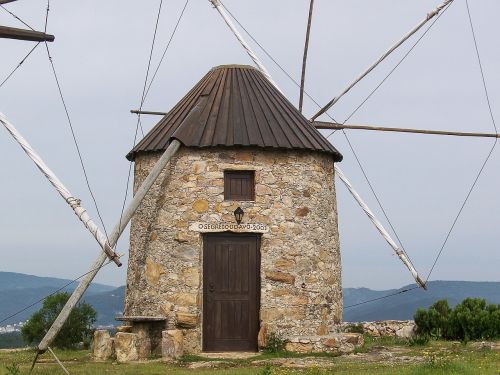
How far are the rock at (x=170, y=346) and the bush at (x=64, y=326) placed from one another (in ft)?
18.2

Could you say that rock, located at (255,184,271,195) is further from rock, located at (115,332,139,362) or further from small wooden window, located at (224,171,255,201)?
rock, located at (115,332,139,362)

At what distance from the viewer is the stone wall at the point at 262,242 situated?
16531 millimetres

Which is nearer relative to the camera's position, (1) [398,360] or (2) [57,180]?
(1) [398,360]

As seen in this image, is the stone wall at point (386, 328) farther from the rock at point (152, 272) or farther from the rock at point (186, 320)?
the rock at point (152, 272)

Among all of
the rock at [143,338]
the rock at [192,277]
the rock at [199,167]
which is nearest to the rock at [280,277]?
the rock at [192,277]

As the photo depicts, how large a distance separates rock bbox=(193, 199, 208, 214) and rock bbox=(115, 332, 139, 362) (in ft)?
8.58

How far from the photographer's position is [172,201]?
1688 centimetres

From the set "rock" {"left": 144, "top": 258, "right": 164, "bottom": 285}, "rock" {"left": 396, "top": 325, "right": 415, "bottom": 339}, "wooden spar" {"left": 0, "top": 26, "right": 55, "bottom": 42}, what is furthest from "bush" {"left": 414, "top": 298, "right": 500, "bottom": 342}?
"wooden spar" {"left": 0, "top": 26, "right": 55, "bottom": 42}

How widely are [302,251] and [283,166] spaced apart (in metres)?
1.66

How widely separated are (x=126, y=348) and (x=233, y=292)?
224cm

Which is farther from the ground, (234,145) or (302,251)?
(234,145)

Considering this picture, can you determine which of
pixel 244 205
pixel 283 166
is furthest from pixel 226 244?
pixel 283 166

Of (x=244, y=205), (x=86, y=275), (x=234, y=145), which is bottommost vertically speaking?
(x=86, y=275)

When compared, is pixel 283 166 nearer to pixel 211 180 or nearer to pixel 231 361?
pixel 211 180
